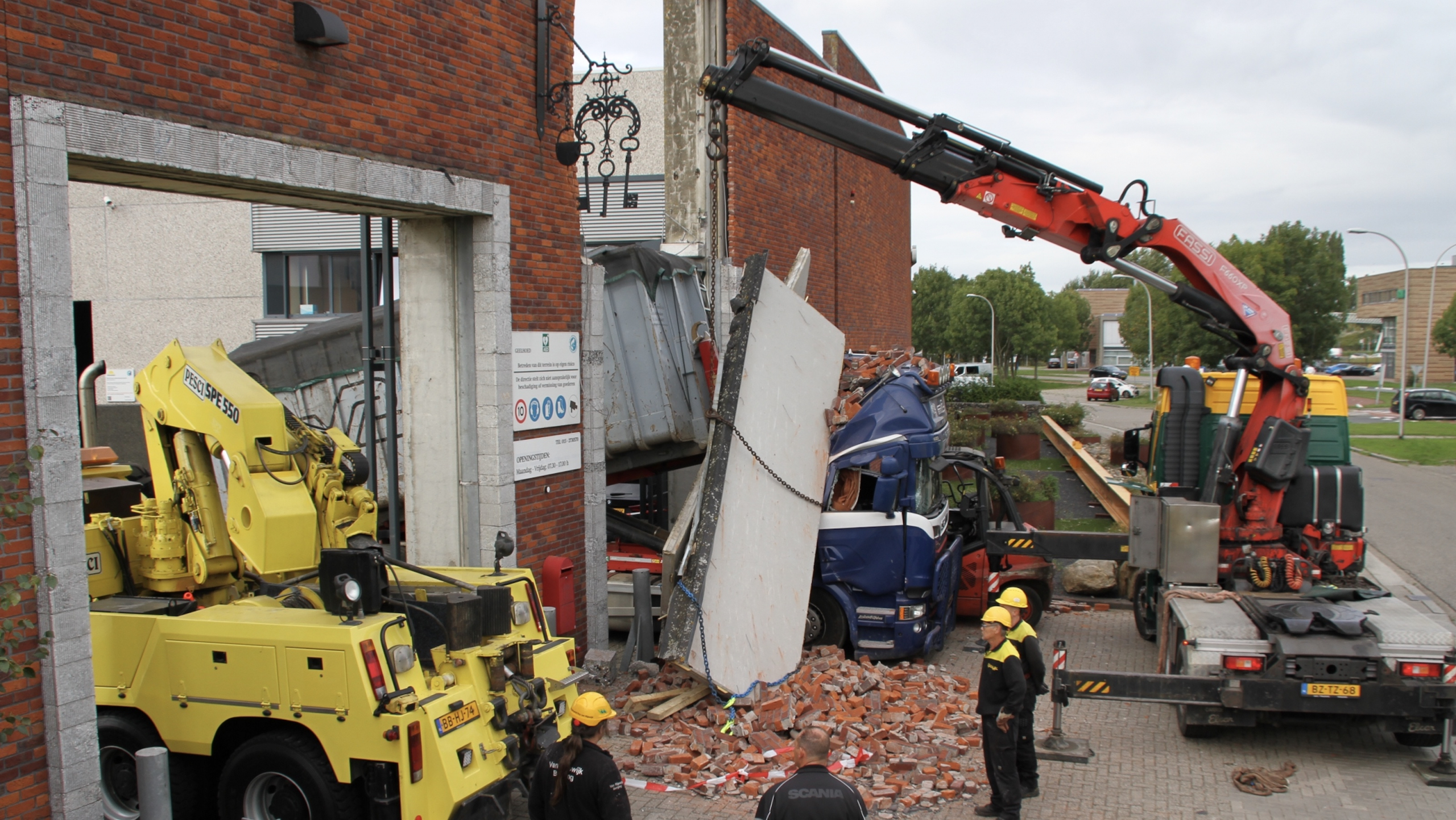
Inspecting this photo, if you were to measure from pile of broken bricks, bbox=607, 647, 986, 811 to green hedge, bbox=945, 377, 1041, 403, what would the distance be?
59.0 ft

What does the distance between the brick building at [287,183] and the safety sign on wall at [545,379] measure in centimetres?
15

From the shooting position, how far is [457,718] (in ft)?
17.6

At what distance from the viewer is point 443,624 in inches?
218

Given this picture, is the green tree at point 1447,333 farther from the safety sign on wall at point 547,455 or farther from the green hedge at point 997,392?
the safety sign on wall at point 547,455

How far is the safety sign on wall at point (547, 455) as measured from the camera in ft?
28.7

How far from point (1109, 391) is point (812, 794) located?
55369mm

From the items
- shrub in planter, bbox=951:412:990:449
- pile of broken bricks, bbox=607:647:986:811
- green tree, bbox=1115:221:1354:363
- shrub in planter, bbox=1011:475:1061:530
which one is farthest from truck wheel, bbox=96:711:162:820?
green tree, bbox=1115:221:1354:363

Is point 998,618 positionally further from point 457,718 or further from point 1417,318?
point 1417,318

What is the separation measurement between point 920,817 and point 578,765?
2849 mm

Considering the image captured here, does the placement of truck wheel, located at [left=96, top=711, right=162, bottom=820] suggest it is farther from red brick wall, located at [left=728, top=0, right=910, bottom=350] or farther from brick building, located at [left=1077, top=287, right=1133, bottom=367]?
brick building, located at [left=1077, top=287, right=1133, bottom=367]

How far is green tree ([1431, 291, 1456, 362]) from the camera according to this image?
168 feet

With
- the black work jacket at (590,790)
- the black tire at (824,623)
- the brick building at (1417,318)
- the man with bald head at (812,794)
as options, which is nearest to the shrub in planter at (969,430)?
the black tire at (824,623)

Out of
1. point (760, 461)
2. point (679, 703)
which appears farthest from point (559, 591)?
point (760, 461)

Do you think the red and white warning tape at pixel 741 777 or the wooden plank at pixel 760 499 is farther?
the wooden plank at pixel 760 499
